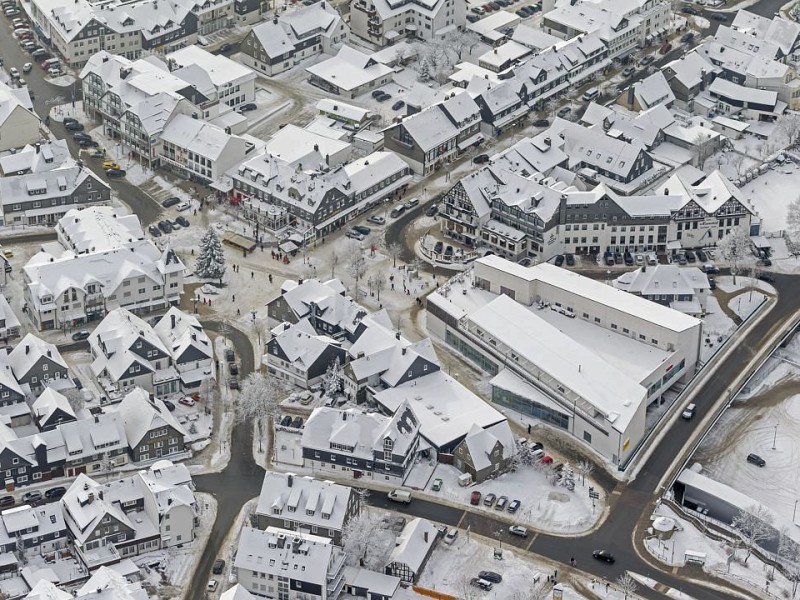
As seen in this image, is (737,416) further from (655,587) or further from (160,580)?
(160,580)

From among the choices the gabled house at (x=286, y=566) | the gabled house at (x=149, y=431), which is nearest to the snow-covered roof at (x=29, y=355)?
the gabled house at (x=149, y=431)

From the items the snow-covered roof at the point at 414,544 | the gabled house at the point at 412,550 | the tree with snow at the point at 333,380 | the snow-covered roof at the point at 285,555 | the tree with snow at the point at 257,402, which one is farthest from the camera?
the tree with snow at the point at 333,380

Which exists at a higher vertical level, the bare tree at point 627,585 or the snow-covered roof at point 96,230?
the bare tree at point 627,585

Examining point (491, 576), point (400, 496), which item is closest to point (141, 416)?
→ point (400, 496)

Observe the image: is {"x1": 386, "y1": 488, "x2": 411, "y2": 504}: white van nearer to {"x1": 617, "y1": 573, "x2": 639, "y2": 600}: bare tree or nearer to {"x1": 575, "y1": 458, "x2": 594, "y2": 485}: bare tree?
{"x1": 575, "y1": 458, "x2": 594, "y2": 485}: bare tree

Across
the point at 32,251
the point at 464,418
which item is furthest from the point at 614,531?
the point at 32,251

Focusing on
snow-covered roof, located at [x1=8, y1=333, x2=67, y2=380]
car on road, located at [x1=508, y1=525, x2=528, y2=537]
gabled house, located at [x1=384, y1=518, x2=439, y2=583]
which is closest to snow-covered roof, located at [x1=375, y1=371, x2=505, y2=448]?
car on road, located at [x1=508, y1=525, x2=528, y2=537]

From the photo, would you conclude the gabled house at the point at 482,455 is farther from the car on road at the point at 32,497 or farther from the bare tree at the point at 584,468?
the car on road at the point at 32,497

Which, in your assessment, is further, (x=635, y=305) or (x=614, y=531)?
A: (x=635, y=305)
